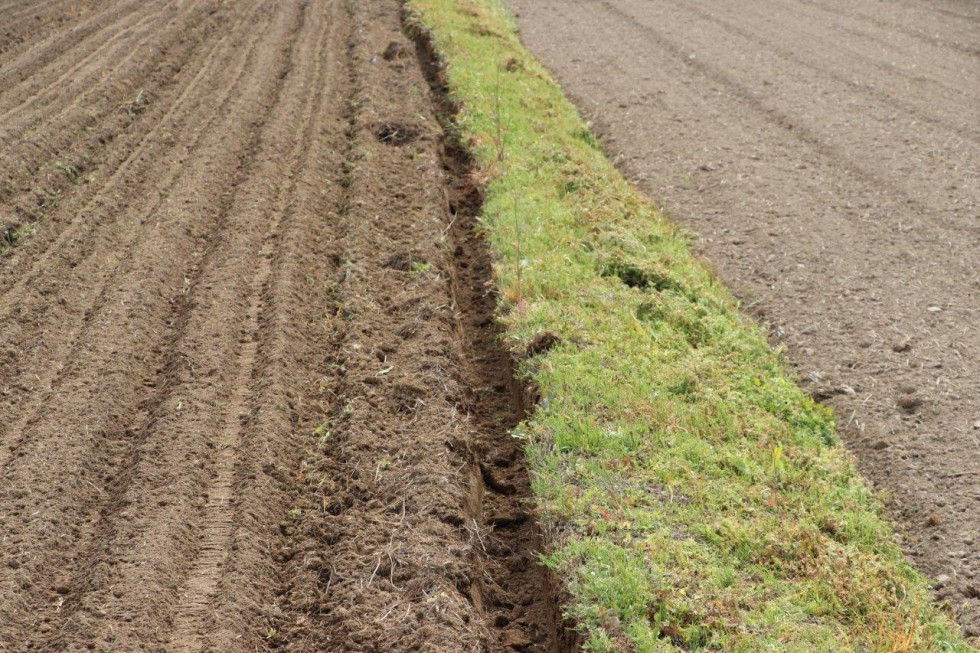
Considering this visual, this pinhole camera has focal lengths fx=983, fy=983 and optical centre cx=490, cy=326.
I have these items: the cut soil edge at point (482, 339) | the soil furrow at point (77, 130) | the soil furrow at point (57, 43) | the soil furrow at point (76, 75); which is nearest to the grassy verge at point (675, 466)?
the cut soil edge at point (482, 339)

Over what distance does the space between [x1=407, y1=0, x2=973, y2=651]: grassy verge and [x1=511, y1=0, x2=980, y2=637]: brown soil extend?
1.11ft

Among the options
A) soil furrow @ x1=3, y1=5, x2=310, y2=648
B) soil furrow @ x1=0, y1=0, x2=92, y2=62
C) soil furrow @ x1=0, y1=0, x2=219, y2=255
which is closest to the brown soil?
soil furrow @ x1=3, y1=5, x2=310, y2=648

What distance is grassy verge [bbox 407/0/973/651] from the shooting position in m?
4.96

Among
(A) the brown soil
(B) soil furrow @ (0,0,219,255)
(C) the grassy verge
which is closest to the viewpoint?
(C) the grassy verge

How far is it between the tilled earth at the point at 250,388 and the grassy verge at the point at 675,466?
0.39 meters

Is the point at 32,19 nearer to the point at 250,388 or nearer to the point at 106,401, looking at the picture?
the point at 106,401

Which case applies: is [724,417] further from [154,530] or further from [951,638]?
[154,530]

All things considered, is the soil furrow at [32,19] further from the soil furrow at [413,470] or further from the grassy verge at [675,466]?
the grassy verge at [675,466]

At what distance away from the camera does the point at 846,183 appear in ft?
34.3

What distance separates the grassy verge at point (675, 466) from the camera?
496 centimetres

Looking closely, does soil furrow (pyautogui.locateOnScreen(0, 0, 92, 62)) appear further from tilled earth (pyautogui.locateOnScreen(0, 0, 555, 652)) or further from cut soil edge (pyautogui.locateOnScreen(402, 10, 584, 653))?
cut soil edge (pyautogui.locateOnScreen(402, 10, 584, 653))

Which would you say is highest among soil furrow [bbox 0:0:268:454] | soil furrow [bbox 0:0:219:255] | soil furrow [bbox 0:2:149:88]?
soil furrow [bbox 0:2:149:88]

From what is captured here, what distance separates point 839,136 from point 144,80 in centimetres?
876

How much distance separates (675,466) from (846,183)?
18.9 ft
